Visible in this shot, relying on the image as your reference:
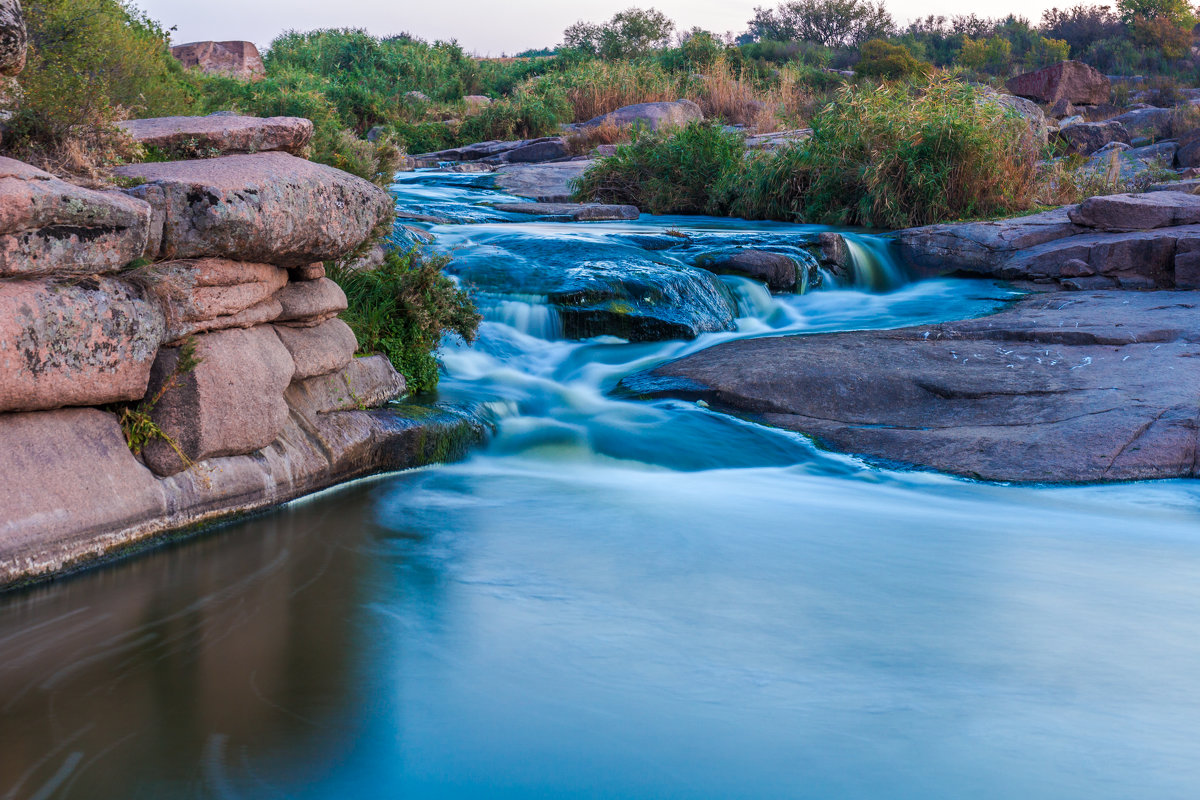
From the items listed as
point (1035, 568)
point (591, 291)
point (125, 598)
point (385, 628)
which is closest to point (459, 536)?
point (385, 628)

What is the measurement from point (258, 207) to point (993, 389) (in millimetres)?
4628

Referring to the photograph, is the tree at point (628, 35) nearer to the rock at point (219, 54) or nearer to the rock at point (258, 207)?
the rock at point (219, 54)

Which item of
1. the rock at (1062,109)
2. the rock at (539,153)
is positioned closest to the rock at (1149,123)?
the rock at (1062,109)

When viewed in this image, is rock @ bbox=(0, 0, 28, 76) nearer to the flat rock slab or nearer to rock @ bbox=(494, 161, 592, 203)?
the flat rock slab

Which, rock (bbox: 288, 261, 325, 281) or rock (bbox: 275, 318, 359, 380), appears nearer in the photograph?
rock (bbox: 275, 318, 359, 380)

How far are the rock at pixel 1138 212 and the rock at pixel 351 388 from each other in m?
8.22

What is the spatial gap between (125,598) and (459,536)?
4.87ft

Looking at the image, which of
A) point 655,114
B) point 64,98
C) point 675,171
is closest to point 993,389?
point 64,98

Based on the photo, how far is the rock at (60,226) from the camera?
12.2 ft

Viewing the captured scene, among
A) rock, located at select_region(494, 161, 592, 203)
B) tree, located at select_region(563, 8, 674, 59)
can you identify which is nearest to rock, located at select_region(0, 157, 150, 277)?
rock, located at select_region(494, 161, 592, 203)

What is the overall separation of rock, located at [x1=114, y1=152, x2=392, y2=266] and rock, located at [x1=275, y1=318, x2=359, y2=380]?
383 millimetres

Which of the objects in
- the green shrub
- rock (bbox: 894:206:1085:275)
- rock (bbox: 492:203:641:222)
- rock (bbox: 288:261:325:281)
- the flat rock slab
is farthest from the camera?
rock (bbox: 492:203:641:222)

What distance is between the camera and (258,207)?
463cm

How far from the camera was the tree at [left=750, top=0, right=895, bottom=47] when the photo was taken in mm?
42062
